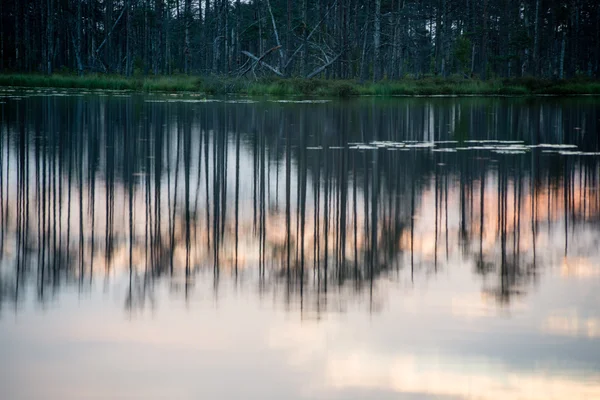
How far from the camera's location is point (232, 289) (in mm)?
8328

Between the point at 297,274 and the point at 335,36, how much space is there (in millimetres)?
55315

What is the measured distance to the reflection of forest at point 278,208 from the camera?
919cm

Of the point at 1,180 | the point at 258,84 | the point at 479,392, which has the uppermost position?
the point at 258,84

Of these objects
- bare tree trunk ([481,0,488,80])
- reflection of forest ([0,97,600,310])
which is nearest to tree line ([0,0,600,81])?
bare tree trunk ([481,0,488,80])

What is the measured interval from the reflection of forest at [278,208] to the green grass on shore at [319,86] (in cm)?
2563

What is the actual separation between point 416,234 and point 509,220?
1.54m

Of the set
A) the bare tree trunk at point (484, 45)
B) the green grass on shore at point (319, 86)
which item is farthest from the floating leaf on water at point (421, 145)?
the bare tree trunk at point (484, 45)

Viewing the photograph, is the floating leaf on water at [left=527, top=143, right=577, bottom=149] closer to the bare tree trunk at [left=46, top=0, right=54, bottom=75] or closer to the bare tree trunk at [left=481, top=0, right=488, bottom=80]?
the bare tree trunk at [left=481, top=0, right=488, bottom=80]

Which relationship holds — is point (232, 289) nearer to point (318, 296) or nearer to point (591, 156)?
point (318, 296)

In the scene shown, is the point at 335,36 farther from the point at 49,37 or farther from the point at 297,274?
the point at 297,274

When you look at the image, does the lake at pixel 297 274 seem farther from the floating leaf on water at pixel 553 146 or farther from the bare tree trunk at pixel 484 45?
the bare tree trunk at pixel 484 45

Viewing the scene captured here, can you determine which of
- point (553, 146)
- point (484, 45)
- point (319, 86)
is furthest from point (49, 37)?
point (553, 146)

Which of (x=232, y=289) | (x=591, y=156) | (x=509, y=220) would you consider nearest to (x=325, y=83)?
(x=591, y=156)

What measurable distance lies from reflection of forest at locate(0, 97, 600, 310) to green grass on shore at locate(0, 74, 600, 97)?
25633 mm
